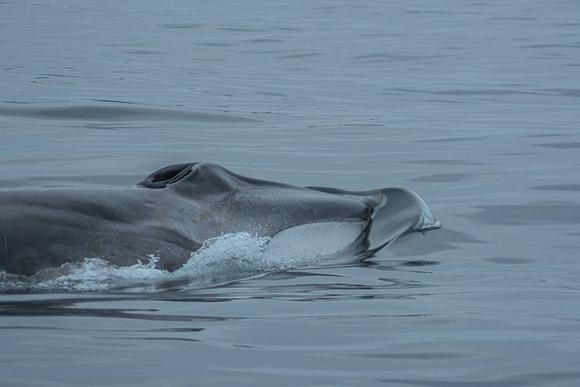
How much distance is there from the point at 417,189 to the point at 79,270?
5493mm

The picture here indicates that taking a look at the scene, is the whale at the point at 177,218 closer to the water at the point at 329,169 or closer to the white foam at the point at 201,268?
the white foam at the point at 201,268

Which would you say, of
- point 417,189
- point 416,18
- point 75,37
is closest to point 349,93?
point 417,189

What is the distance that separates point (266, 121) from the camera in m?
17.0

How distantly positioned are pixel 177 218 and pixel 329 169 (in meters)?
5.68

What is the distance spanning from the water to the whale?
0.56 feet

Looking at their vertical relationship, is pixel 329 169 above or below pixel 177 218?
below

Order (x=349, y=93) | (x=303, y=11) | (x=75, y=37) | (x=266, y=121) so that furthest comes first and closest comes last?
(x=303, y=11) < (x=75, y=37) < (x=349, y=93) < (x=266, y=121)

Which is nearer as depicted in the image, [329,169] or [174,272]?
[174,272]

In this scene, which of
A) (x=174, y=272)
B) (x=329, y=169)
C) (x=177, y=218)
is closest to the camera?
(x=174, y=272)

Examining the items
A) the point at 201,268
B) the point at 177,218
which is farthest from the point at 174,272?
the point at 177,218

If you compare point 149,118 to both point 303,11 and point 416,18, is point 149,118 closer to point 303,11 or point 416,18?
point 416,18

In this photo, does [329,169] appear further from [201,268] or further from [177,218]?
[201,268]

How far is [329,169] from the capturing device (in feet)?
42.7

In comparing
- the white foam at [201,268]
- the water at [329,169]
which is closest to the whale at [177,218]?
the white foam at [201,268]
